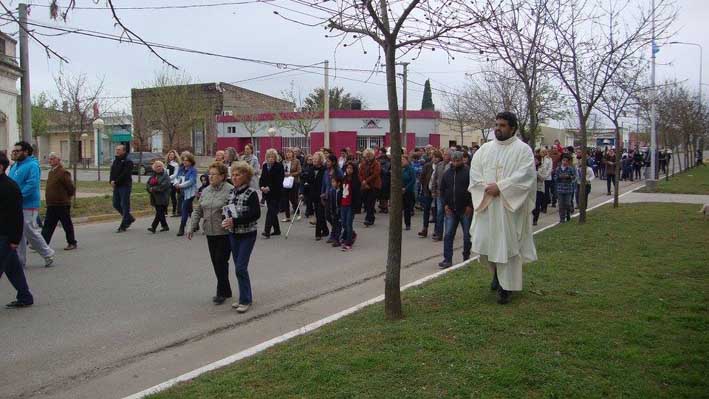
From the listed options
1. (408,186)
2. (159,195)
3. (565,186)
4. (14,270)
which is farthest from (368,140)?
(14,270)

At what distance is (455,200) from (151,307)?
15.1 ft

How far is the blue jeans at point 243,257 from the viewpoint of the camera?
716 centimetres

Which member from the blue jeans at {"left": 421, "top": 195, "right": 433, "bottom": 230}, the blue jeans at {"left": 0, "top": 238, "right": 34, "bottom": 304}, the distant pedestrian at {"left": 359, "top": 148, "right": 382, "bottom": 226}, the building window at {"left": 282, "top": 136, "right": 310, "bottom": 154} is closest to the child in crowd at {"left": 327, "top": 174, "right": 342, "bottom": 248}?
the distant pedestrian at {"left": 359, "top": 148, "right": 382, "bottom": 226}

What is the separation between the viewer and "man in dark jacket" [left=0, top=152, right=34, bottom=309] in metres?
7.00

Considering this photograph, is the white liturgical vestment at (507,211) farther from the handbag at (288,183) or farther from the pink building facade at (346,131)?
the pink building facade at (346,131)

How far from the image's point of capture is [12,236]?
702 centimetres

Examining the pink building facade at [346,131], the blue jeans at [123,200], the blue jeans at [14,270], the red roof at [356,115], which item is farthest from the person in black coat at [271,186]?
the red roof at [356,115]

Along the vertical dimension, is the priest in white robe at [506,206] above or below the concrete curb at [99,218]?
above

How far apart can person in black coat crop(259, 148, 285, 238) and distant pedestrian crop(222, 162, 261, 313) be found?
17.9 ft

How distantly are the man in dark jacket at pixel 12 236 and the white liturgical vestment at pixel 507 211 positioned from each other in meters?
5.18

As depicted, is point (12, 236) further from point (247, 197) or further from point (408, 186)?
point (408, 186)

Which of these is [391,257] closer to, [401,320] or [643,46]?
[401,320]

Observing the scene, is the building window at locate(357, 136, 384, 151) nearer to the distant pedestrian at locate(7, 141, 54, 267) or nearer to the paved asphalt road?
the paved asphalt road

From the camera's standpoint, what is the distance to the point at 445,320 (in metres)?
5.84
